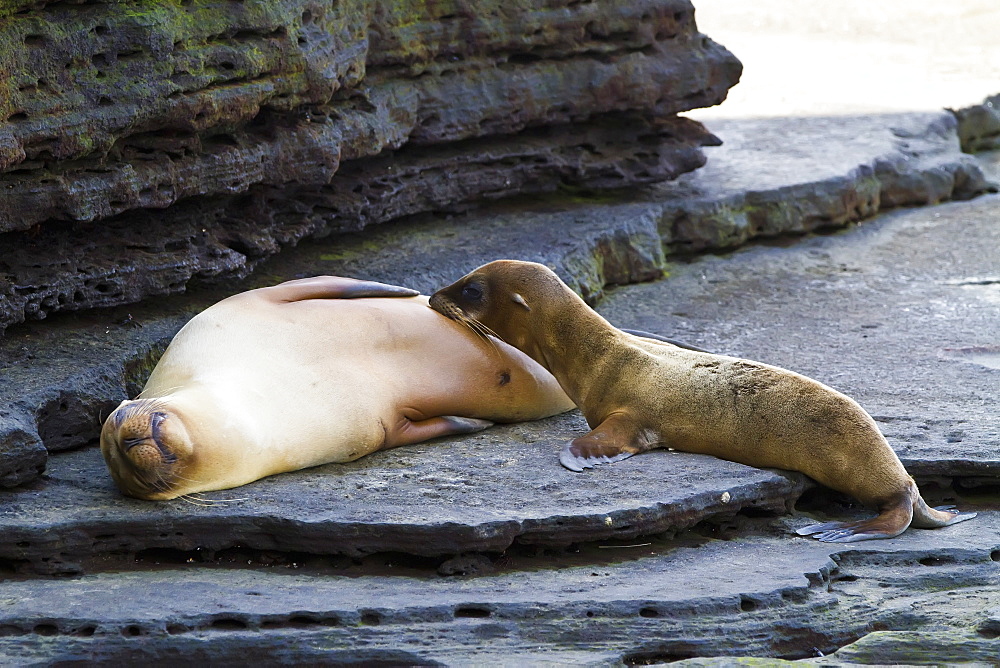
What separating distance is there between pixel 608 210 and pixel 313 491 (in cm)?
334

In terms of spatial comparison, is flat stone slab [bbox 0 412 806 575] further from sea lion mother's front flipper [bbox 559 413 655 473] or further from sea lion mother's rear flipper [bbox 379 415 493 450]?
Answer: sea lion mother's rear flipper [bbox 379 415 493 450]

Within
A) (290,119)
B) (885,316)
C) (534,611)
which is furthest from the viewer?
(885,316)

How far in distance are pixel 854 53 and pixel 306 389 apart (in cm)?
888

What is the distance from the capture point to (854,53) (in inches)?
474

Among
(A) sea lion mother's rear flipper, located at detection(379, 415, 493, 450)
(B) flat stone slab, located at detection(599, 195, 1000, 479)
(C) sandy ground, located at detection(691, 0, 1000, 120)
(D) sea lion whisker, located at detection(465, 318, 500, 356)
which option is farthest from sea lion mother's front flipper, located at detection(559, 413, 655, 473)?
(C) sandy ground, located at detection(691, 0, 1000, 120)

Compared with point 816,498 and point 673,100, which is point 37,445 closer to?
→ point 816,498

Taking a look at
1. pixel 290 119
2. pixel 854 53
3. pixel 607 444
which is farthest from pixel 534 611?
pixel 854 53

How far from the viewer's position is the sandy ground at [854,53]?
32.5ft

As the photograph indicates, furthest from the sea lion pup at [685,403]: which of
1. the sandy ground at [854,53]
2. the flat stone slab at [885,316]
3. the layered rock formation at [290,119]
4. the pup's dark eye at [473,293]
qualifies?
the sandy ground at [854,53]

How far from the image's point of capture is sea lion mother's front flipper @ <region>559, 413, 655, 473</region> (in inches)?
177

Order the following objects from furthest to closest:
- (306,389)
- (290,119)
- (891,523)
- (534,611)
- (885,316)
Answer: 1. (885,316)
2. (290,119)
3. (306,389)
4. (891,523)
5. (534,611)

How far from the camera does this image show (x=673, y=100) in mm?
7191

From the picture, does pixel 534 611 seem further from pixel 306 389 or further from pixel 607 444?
pixel 306 389

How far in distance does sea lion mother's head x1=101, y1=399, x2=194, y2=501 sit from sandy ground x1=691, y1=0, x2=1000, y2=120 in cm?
630
